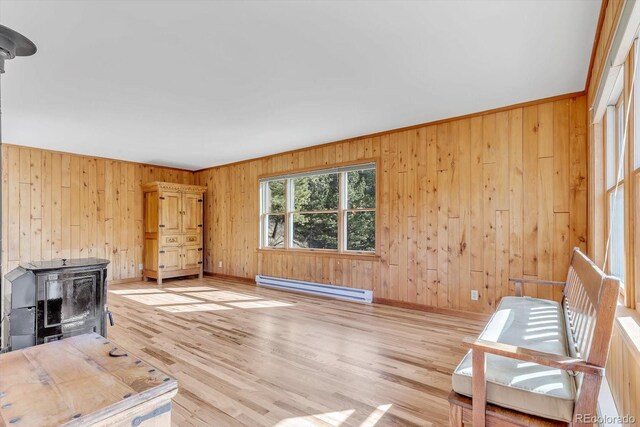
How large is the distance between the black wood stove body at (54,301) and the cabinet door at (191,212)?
3.96 m

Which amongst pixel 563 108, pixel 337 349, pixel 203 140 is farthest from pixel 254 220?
pixel 563 108

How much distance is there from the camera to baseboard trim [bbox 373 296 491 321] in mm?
3671

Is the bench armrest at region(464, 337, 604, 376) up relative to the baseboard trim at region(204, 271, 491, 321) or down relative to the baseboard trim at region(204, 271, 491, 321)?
up

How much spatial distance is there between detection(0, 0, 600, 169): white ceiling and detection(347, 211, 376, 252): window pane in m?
1.31

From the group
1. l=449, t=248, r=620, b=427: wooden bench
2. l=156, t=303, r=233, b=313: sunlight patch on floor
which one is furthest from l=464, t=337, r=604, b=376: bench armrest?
l=156, t=303, r=233, b=313: sunlight patch on floor

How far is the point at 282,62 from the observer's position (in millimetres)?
2498

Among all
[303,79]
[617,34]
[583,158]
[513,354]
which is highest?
[303,79]

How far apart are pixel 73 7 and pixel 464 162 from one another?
3.72m

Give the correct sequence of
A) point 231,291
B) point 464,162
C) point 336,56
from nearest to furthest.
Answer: point 336,56, point 464,162, point 231,291

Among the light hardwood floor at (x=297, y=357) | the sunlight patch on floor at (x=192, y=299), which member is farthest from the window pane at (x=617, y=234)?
the sunlight patch on floor at (x=192, y=299)

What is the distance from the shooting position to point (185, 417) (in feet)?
6.22

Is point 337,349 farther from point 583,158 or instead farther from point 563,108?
point 563,108

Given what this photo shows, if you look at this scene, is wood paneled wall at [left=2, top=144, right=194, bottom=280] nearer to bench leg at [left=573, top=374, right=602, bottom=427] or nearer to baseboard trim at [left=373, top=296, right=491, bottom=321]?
baseboard trim at [left=373, top=296, right=491, bottom=321]

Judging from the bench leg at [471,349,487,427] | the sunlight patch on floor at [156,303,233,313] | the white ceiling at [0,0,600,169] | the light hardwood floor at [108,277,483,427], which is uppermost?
the white ceiling at [0,0,600,169]
